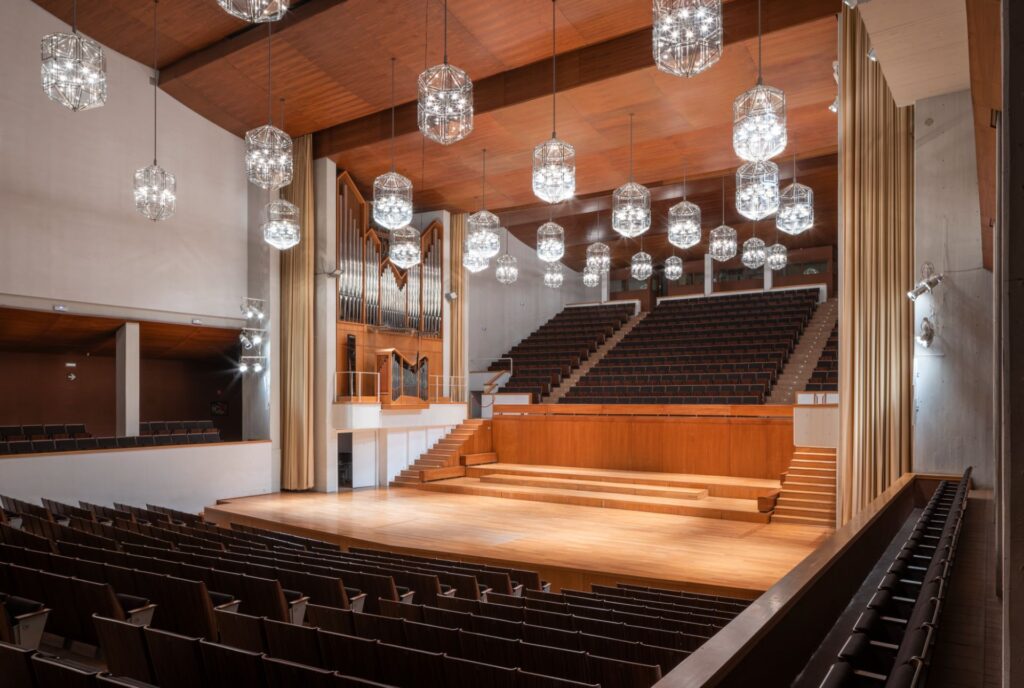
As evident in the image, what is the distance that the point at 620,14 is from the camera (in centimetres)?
659

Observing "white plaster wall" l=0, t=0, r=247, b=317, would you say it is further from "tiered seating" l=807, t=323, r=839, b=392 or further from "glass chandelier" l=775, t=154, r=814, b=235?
"tiered seating" l=807, t=323, r=839, b=392

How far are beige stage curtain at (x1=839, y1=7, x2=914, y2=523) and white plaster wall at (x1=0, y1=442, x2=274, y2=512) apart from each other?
24.7 ft

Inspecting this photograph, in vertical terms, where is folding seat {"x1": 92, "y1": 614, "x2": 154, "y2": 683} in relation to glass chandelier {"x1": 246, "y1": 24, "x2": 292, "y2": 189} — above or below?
below

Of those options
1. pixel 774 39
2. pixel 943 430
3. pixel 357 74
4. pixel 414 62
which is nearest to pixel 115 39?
pixel 357 74

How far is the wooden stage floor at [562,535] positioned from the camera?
5254 mm

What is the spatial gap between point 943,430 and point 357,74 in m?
6.81

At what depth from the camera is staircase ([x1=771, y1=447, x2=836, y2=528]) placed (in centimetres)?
738

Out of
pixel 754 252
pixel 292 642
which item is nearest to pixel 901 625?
pixel 292 642

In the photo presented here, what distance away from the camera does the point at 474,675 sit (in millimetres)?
1711

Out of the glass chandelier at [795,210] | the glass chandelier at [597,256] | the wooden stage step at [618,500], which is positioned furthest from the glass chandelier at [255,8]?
the glass chandelier at [597,256]

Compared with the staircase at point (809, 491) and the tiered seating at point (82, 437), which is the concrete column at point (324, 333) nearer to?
the tiered seating at point (82, 437)

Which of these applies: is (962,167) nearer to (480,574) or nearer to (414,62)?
(480,574)

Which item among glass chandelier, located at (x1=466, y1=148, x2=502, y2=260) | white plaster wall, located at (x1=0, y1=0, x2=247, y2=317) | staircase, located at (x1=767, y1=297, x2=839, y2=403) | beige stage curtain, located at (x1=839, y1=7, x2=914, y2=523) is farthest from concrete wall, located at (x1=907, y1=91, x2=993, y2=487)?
white plaster wall, located at (x1=0, y1=0, x2=247, y2=317)

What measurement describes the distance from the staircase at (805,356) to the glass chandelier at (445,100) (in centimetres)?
760
